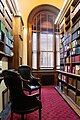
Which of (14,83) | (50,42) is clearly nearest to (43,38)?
(50,42)

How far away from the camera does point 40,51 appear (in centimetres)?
788

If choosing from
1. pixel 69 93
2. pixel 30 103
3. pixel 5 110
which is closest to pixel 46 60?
pixel 69 93

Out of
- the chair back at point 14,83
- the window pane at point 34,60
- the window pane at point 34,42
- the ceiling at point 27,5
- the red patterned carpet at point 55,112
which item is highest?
the ceiling at point 27,5

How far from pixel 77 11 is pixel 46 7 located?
152 inches

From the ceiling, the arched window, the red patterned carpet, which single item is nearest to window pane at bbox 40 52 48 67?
the arched window

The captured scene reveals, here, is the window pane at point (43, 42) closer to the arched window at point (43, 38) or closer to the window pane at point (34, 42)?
the arched window at point (43, 38)

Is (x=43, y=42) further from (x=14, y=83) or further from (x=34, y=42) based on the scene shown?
(x=14, y=83)

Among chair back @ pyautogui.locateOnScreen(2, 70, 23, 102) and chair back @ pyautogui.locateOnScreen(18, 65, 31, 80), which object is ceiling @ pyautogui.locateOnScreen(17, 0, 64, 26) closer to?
chair back @ pyautogui.locateOnScreen(18, 65, 31, 80)

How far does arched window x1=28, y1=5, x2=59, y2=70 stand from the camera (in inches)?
307

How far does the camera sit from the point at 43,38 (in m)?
7.93

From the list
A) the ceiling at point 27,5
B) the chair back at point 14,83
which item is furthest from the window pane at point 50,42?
the chair back at point 14,83

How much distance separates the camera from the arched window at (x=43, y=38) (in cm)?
780

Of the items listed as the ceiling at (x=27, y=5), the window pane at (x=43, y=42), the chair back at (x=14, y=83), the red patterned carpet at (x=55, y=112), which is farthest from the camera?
the window pane at (x=43, y=42)

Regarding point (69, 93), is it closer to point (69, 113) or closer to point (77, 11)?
point (69, 113)
